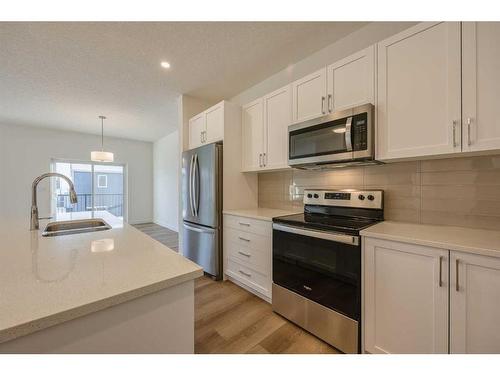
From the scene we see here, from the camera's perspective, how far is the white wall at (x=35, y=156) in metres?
4.55

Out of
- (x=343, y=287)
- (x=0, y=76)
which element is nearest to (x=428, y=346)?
(x=343, y=287)

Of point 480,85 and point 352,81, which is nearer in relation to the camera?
point 480,85

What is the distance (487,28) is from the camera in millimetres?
1123

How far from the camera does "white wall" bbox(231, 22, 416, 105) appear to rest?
180cm

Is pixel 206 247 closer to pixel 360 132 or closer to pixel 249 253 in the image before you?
pixel 249 253

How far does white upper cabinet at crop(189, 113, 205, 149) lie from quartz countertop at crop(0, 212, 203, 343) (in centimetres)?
202

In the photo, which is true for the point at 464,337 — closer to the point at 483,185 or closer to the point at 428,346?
the point at 428,346

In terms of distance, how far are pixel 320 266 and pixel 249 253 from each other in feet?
2.79

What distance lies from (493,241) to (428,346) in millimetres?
641

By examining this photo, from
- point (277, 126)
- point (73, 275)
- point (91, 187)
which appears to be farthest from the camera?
point (91, 187)

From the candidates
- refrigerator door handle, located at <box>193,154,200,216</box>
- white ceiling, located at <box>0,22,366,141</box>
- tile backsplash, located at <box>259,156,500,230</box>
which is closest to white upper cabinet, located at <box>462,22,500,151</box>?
tile backsplash, located at <box>259,156,500,230</box>

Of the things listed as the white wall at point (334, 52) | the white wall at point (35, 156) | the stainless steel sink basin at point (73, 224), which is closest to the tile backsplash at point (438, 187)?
the white wall at point (334, 52)

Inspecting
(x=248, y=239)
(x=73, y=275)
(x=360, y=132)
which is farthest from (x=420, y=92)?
(x=73, y=275)

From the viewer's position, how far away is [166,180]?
5.81 meters
